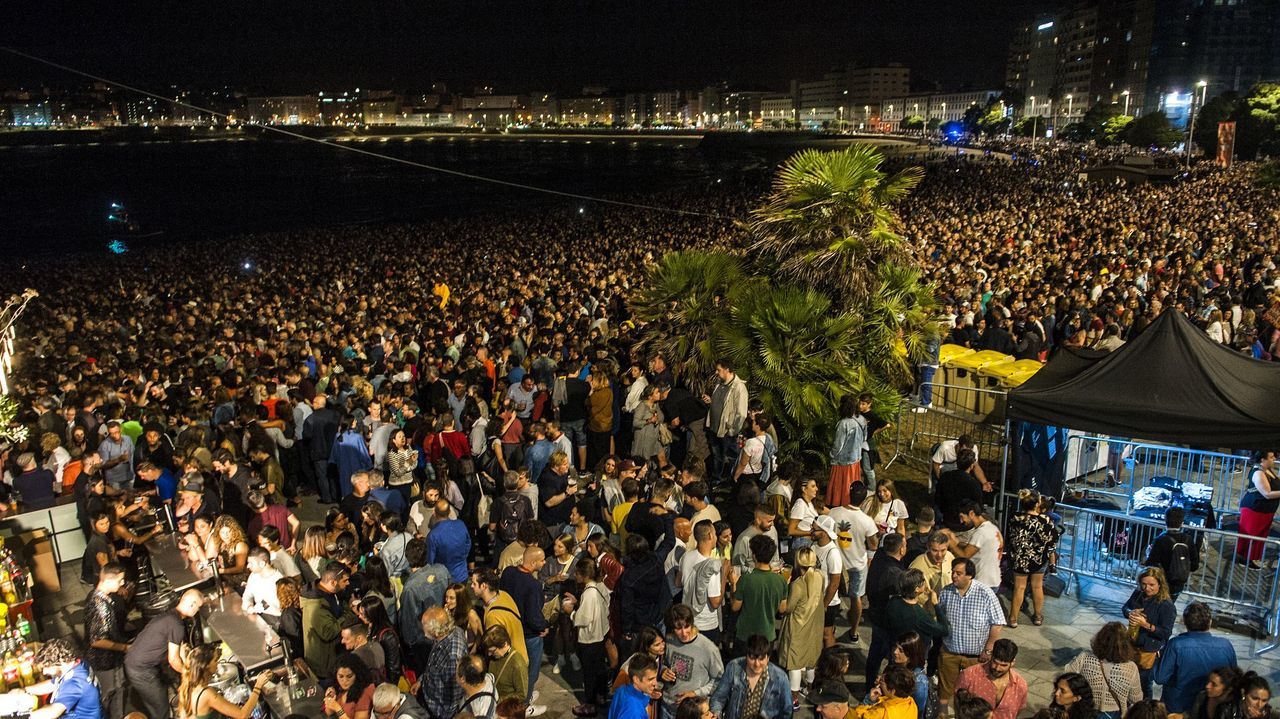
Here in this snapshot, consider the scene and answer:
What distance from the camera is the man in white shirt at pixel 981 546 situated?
629cm

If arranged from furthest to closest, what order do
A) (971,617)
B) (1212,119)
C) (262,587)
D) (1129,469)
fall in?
(1212,119), (1129,469), (262,587), (971,617)

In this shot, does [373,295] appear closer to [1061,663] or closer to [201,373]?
[201,373]

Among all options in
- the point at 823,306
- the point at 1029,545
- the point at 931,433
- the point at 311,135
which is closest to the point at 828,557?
the point at 1029,545

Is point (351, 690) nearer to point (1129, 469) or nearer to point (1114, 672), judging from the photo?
point (1114, 672)

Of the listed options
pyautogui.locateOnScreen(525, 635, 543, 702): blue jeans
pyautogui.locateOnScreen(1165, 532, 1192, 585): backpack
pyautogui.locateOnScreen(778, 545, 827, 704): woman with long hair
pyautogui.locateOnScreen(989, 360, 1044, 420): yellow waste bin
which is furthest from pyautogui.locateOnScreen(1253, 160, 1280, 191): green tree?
pyautogui.locateOnScreen(525, 635, 543, 702): blue jeans

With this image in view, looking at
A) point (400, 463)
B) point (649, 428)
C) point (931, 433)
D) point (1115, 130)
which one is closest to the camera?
point (400, 463)

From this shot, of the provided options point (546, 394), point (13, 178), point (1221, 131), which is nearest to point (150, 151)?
point (13, 178)

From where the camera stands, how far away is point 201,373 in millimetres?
11969

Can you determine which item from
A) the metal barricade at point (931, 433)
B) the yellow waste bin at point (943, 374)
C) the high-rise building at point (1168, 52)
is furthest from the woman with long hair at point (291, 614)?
the high-rise building at point (1168, 52)

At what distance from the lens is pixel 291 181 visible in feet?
373

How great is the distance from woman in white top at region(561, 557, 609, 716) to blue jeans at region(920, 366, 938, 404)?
23.3 feet

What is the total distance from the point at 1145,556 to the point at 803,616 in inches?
144

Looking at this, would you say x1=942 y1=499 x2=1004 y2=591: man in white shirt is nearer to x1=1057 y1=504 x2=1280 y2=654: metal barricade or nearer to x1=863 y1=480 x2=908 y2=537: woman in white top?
x1=863 y1=480 x2=908 y2=537: woman in white top

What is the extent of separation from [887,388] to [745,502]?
364cm
